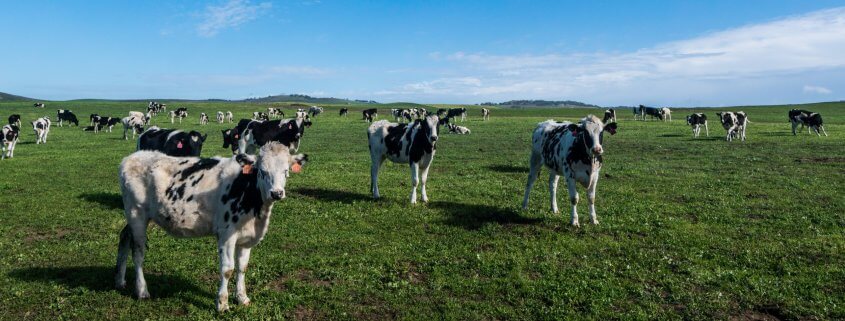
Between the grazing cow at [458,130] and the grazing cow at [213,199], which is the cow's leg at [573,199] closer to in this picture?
the grazing cow at [213,199]

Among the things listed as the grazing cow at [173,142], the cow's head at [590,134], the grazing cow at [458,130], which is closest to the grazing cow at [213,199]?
the cow's head at [590,134]

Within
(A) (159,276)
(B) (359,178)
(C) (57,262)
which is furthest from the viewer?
(B) (359,178)

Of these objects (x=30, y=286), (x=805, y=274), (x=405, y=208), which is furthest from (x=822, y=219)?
(x=30, y=286)

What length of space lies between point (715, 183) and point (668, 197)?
3923mm

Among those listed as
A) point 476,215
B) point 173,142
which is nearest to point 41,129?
point 173,142

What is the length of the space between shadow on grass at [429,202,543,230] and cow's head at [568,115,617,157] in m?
2.47

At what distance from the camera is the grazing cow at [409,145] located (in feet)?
50.8

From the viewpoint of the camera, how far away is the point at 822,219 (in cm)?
1309

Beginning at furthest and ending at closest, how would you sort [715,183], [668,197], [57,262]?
[715,183] < [668,197] < [57,262]

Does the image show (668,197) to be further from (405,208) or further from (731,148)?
(731,148)

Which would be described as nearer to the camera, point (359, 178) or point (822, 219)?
point (822, 219)

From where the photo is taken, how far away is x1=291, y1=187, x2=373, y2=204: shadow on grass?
15917 millimetres

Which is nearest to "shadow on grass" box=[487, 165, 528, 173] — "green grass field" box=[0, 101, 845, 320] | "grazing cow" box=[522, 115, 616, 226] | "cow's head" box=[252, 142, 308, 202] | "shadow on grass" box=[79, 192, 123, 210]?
"green grass field" box=[0, 101, 845, 320]

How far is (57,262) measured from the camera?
31.7ft
